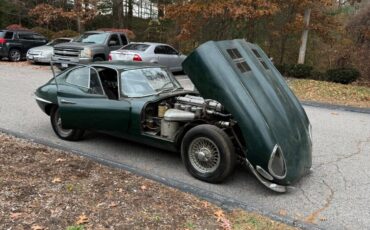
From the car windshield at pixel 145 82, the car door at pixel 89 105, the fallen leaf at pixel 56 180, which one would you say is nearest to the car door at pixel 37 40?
the car door at pixel 89 105

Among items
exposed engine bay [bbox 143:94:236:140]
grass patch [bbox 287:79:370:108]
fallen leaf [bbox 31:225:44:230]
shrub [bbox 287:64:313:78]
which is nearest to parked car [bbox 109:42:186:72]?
grass patch [bbox 287:79:370:108]

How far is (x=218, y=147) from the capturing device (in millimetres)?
4867

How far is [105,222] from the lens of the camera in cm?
387

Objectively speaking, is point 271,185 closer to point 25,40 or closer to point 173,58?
point 173,58

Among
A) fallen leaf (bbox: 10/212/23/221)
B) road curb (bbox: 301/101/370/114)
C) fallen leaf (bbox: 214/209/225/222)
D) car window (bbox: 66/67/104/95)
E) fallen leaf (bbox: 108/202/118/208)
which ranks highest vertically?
car window (bbox: 66/67/104/95)

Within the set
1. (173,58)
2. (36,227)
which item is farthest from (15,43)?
(36,227)

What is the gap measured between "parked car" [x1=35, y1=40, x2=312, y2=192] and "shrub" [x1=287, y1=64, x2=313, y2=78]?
1126cm

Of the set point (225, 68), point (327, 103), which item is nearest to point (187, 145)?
point (225, 68)

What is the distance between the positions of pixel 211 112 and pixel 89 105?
1.99 meters

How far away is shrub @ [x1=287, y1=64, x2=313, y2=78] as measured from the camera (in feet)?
54.2

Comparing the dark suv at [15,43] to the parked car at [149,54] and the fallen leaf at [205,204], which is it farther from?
the fallen leaf at [205,204]

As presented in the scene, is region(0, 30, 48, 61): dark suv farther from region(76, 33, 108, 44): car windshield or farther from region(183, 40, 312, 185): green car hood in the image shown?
region(183, 40, 312, 185): green car hood

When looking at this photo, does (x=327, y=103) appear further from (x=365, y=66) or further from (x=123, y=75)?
(x=123, y=75)

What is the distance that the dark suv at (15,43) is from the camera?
68.9 feet
